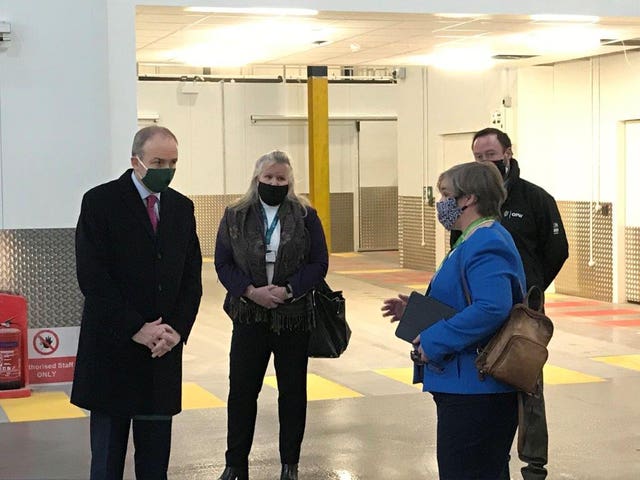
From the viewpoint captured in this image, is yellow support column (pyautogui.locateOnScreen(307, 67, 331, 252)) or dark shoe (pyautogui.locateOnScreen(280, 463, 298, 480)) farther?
yellow support column (pyautogui.locateOnScreen(307, 67, 331, 252))

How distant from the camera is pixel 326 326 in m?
6.00

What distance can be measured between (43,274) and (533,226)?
451cm

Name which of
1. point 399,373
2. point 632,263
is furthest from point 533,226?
point 632,263

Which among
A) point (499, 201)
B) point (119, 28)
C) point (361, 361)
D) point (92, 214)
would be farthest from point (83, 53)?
point (499, 201)

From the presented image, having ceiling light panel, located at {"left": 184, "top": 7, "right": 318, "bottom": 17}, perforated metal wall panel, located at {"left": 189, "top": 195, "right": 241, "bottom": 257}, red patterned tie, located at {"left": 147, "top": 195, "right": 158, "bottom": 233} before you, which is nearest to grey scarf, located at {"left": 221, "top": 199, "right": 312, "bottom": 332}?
red patterned tie, located at {"left": 147, "top": 195, "right": 158, "bottom": 233}

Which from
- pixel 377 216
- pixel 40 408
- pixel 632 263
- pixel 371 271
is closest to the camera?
pixel 40 408

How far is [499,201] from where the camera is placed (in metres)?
4.05

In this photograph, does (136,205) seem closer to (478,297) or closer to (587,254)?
(478,297)

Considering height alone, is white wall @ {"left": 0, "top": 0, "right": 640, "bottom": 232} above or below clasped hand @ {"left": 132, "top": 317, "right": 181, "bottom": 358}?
above

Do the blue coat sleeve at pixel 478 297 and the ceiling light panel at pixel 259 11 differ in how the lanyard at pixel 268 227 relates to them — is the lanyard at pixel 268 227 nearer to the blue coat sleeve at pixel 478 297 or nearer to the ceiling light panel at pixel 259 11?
the blue coat sleeve at pixel 478 297

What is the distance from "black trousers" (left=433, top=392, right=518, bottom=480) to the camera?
3.91 m

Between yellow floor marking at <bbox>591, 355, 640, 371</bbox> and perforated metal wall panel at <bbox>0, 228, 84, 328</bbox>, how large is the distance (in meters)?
4.68

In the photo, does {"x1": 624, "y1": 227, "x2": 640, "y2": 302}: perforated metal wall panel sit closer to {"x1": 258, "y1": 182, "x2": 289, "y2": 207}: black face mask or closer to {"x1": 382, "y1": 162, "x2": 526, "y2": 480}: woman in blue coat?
{"x1": 258, "y1": 182, "x2": 289, "y2": 207}: black face mask

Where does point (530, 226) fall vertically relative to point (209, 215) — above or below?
above
